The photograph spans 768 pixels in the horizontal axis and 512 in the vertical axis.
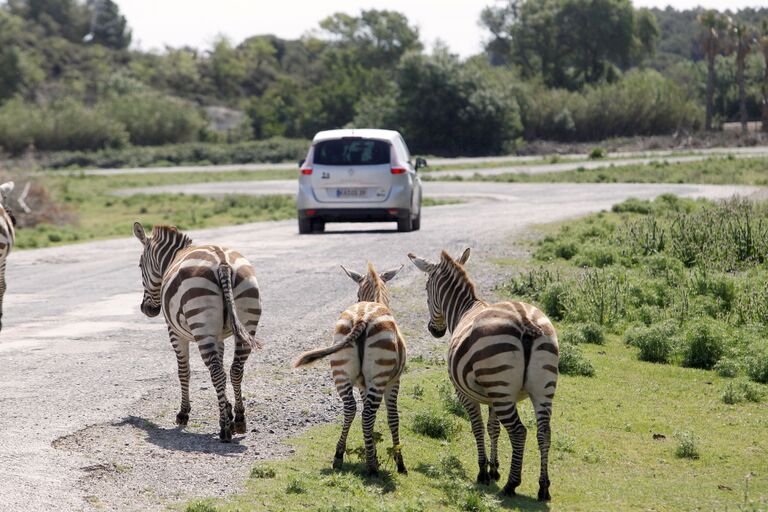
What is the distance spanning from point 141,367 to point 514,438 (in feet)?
18.0

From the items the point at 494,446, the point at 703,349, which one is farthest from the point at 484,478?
the point at 703,349

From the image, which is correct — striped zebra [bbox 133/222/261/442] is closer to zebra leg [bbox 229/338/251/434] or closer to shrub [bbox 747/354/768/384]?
zebra leg [bbox 229/338/251/434]

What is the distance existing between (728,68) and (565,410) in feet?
278

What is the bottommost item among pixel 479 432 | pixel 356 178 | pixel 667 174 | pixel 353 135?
pixel 479 432

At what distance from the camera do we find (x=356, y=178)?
24.7 meters

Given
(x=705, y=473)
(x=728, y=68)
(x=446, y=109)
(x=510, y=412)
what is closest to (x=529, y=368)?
(x=510, y=412)

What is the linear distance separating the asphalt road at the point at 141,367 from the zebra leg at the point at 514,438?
199cm

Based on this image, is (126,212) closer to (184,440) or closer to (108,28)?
(184,440)

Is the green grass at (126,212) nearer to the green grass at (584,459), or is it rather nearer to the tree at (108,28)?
the green grass at (584,459)

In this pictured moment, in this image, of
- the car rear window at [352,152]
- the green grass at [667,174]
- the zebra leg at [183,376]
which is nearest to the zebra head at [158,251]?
the zebra leg at [183,376]

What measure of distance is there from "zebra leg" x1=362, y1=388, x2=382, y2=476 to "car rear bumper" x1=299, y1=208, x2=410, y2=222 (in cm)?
1638

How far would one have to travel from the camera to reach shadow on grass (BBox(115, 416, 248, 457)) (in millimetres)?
9430

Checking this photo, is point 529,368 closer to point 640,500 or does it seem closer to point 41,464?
point 640,500

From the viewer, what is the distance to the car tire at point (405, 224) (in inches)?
998
